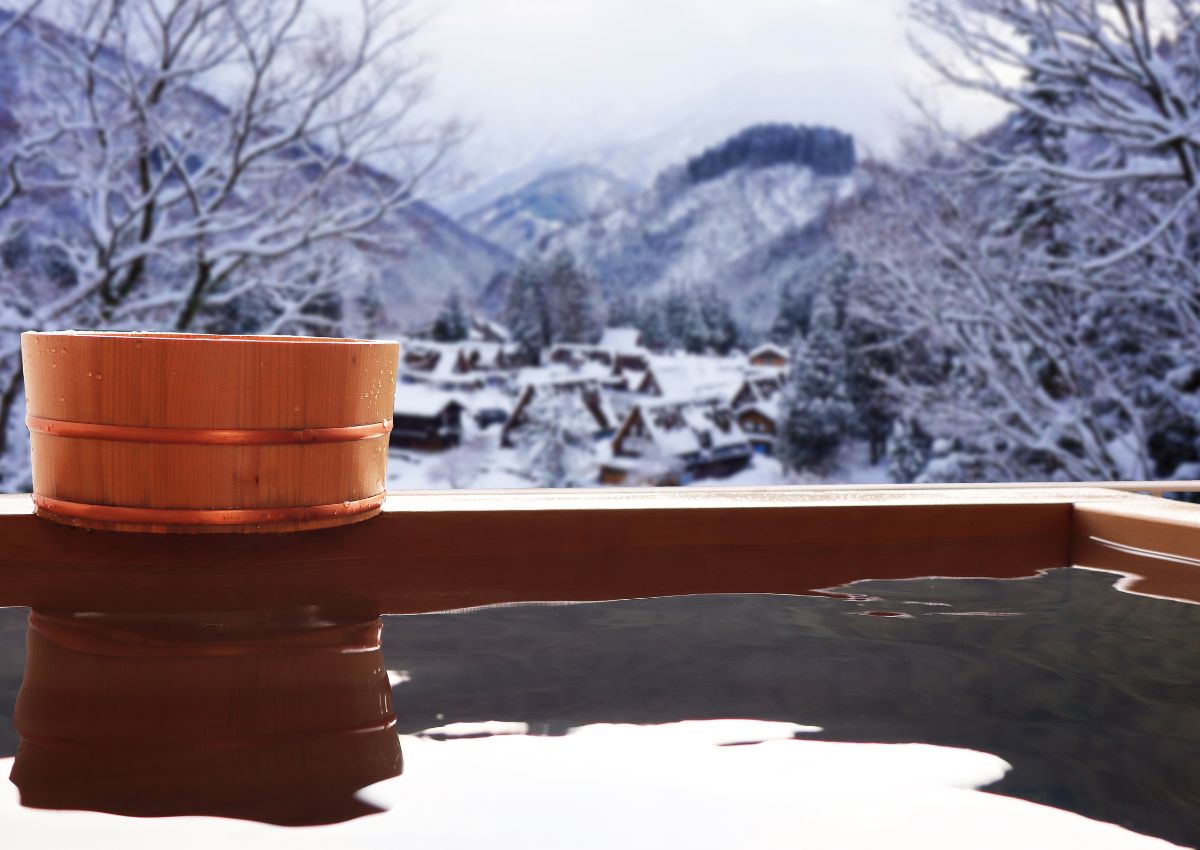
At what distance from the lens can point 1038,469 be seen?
19.6 feet

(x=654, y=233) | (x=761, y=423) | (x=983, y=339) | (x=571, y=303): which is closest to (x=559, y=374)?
(x=571, y=303)

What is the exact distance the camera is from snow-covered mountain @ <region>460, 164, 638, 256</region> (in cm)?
669

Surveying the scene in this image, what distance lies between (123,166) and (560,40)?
10.6ft

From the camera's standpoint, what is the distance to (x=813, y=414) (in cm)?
664

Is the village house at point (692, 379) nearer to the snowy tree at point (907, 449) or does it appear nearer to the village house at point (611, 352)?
the village house at point (611, 352)

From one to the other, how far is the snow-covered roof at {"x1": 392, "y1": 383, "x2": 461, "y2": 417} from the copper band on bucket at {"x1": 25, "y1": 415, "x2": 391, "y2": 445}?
545 cm

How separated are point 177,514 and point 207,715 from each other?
26cm

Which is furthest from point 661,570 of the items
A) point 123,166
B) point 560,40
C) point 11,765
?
point 560,40

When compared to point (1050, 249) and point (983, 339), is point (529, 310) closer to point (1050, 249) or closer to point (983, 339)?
point (983, 339)

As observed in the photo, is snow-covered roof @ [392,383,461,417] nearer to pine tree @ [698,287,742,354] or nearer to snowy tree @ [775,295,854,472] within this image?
pine tree @ [698,287,742,354]

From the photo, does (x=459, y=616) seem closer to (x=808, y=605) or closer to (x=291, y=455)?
(x=291, y=455)

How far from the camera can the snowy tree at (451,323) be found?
251 inches

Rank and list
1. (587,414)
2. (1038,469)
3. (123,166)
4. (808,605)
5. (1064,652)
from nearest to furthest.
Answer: (1064,652) < (808,605) < (123,166) < (1038,469) < (587,414)

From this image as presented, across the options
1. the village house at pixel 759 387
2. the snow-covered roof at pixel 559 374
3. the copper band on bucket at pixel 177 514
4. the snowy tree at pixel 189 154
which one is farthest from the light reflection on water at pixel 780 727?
the village house at pixel 759 387
